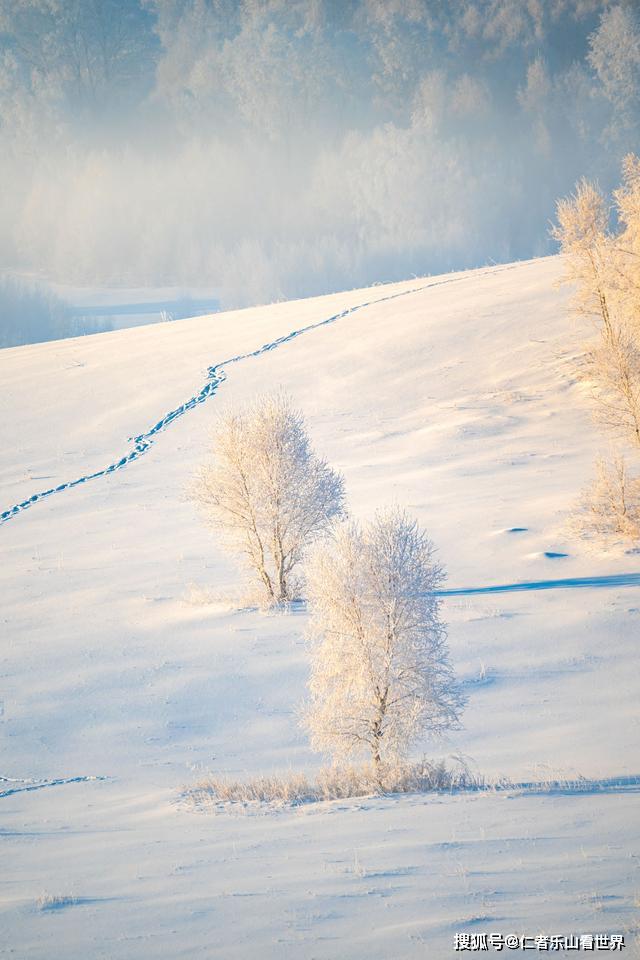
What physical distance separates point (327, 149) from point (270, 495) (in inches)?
3109

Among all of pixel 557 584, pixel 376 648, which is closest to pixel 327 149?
pixel 557 584

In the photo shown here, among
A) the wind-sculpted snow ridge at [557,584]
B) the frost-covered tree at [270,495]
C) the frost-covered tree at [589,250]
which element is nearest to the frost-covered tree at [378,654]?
the wind-sculpted snow ridge at [557,584]

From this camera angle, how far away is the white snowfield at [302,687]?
806 cm

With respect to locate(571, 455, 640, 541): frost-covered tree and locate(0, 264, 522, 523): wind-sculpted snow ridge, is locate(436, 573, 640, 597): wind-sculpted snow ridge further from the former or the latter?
locate(0, 264, 522, 523): wind-sculpted snow ridge

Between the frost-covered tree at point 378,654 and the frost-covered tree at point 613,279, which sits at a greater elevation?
the frost-covered tree at point 613,279

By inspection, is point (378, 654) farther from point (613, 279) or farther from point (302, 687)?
point (613, 279)

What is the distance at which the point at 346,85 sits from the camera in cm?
10281

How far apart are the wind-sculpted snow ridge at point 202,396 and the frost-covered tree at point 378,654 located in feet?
52.0

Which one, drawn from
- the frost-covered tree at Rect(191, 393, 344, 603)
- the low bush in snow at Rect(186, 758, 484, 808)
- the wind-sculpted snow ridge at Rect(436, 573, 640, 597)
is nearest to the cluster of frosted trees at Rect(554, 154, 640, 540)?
the wind-sculpted snow ridge at Rect(436, 573, 640, 597)

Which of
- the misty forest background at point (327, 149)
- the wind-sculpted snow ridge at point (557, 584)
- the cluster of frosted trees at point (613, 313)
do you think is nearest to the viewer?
the wind-sculpted snow ridge at point (557, 584)

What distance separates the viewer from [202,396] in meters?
34.5

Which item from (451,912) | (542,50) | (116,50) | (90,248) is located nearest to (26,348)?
(90,248)

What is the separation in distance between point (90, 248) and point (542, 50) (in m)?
55.4

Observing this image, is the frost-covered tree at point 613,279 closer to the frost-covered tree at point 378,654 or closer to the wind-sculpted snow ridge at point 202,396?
the frost-covered tree at point 378,654
